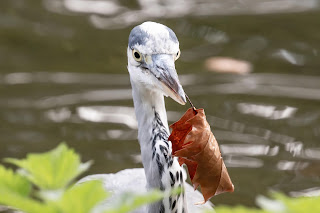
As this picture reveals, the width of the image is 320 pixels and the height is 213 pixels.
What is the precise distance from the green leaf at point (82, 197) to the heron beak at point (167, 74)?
1.50 meters

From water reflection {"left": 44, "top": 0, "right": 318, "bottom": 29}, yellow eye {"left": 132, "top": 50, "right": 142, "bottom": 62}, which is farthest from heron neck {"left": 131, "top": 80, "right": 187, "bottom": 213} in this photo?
water reflection {"left": 44, "top": 0, "right": 318, "bottom": 29}

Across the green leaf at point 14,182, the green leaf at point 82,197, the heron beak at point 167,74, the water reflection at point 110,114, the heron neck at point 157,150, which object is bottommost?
the water reflection at point 110,114

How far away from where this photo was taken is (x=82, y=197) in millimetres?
753

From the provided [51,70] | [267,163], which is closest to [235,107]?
[267,163]

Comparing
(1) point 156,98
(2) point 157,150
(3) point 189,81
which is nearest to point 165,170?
(2) point 157,150

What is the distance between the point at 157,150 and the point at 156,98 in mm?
226

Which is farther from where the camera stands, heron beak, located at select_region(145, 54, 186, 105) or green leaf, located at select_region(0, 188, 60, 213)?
heron beak, located at select_region(145, 54, 186, 105)

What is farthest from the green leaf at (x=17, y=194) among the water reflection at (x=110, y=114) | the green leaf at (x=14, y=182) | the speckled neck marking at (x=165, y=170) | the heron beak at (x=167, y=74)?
the water reflection at (x=110, y=114)

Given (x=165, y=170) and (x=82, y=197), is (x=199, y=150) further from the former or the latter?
(x=82, y=197)

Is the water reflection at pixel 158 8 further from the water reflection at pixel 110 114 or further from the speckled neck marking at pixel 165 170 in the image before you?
the speckled neck marking at pixel 165 170

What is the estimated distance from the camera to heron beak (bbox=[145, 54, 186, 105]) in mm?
2307

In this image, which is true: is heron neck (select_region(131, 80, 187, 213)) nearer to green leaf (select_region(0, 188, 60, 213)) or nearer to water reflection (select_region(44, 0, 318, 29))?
green leaf (select_region(0, 188, 60, 213))

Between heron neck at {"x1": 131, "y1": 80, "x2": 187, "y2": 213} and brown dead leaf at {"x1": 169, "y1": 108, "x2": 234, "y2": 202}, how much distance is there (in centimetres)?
7

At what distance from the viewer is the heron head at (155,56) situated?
2.40 metres
